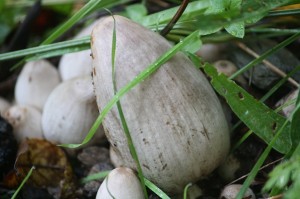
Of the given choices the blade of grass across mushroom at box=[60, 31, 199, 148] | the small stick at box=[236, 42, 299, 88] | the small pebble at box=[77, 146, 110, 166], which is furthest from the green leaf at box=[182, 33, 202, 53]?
the small pebble at box=[77, 146, 110, 166]

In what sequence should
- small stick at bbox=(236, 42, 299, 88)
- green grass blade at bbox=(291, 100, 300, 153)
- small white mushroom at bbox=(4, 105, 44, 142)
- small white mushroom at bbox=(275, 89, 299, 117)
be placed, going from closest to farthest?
green grass blade at bbox=(291, 100, 300, 153) < small white mushroom at bbox=(275, 89, 299, 117) < small stick at bbox=(236, 42, 299, 88) < small white mushroom at bbox=(4, 105, 44, 142)

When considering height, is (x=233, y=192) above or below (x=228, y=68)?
below

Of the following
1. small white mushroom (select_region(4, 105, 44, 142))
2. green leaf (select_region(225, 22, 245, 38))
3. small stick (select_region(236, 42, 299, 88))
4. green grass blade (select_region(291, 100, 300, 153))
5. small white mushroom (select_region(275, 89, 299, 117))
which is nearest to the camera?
green grass blade (select_region(291, 100, 300, 153))

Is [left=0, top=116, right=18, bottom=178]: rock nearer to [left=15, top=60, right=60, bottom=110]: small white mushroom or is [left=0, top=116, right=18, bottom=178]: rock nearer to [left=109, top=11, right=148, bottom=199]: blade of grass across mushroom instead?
[left=15, top=60, right=60, bottom=110]: small white mushroom

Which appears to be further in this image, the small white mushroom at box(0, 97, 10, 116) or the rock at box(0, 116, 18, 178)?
the small white mushroom at box(0, 97, 10, 116)

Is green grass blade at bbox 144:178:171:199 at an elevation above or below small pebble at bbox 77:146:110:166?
above

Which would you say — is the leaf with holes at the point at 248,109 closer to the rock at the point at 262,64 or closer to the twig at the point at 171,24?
Result: the twig at the point at 171,24

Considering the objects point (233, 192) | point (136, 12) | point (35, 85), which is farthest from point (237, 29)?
point (35, 85)

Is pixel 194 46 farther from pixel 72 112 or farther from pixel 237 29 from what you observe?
pixel 72 112
